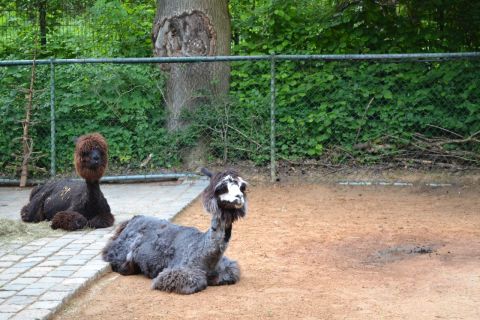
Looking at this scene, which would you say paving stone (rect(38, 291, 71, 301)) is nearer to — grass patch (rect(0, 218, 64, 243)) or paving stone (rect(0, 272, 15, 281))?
paving stone (rect(0, 272, 15, 281))

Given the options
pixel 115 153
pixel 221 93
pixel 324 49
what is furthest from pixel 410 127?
pixel 115 153

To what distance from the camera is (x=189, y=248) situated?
21.2ft

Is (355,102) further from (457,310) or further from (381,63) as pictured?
(457,310)

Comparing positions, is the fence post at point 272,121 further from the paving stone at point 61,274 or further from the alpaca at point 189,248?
the paving stone at point 61,274

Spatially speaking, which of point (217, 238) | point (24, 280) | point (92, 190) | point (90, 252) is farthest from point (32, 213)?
point (217, 238)

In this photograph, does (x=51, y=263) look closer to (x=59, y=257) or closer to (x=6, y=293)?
(x=59, y=257)

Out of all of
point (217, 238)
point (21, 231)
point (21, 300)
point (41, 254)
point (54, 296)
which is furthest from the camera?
point (21, 231)

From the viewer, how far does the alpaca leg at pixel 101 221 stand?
8.66 meters

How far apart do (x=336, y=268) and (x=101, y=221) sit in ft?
9.84

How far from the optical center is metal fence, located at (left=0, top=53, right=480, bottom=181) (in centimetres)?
1233

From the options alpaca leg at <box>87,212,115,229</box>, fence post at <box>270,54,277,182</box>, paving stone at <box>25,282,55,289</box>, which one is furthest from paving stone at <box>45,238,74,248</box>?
fence post at <box>270,54,277,182</box>

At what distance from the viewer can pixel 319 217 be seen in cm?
991

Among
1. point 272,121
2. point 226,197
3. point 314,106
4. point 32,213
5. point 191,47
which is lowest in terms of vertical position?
point 32,213

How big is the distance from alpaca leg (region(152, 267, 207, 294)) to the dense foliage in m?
6.45
